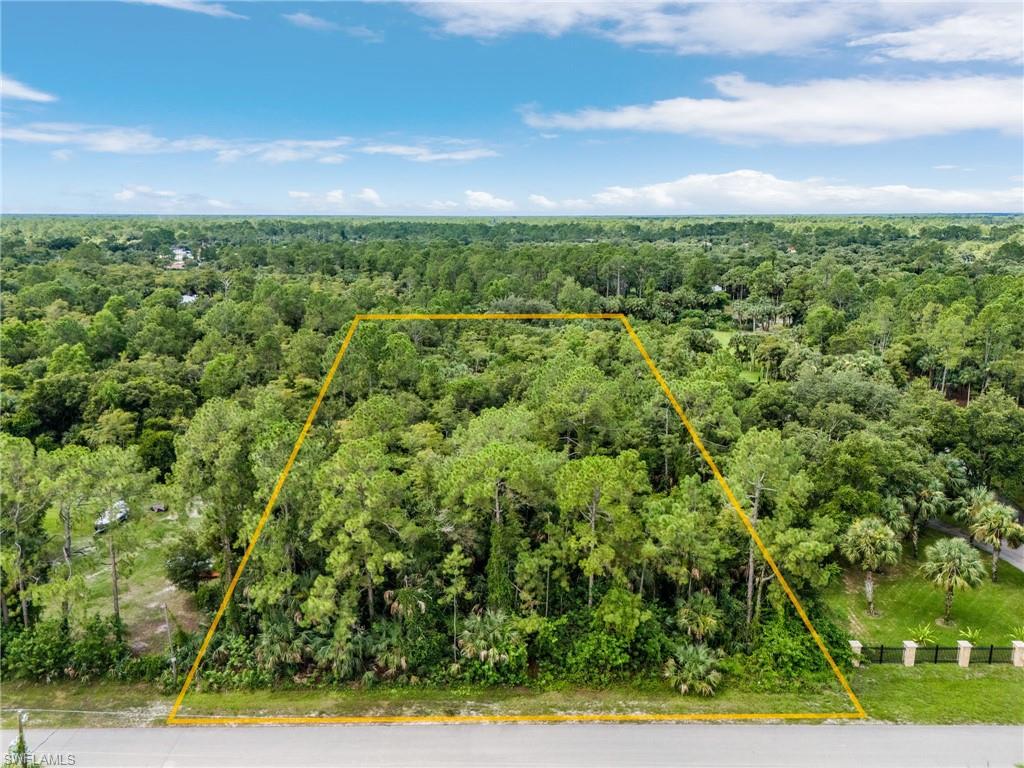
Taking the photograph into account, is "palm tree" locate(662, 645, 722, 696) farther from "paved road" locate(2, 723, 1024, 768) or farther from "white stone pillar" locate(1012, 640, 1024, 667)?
"white stone pillar" locate(1012, 640, 1024, 667)

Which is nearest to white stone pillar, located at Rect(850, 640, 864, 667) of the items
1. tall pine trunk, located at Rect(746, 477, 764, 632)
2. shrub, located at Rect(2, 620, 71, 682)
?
tall pine trunk, located at Rect(746, 477, 764, 632)

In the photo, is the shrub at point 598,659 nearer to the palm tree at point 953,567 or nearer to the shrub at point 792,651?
the shrub at point 792,651

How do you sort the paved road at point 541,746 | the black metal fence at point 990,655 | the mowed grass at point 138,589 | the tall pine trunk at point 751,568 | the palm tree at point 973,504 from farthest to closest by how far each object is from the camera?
the palm tree at point 973,504 < the mowed grass at point 138,589 < the black metal fence at point 990,655 < the tall pine trunk at point 751,568 < the paved road at point 541,746

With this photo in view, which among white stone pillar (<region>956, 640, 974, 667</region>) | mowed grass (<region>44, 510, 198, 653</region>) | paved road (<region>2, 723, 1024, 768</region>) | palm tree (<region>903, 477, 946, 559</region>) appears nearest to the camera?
paved road (<region>2, 723, 1024, 768</region>)

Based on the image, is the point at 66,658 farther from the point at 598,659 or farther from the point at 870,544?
the point at 870,544

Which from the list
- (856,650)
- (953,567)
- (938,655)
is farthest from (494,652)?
(953,567)

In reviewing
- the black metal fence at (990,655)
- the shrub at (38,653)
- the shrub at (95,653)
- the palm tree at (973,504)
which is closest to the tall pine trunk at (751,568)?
the black metal fence at (990,655)

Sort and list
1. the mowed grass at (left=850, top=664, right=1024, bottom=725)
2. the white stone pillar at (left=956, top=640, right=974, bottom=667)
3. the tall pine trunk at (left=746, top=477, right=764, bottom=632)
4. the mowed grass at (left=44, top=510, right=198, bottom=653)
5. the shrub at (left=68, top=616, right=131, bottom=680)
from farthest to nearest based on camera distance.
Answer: the mowed grass at (left=44, top=510, right=198, bottom=653)
the white stone pillar at (left=956, top=640, right=974, bottom=667)
the shrub at (left=68, top=616, right=131, bottom=680)
the tall pine trunk at (left=746, top=477, right=764, bottom=632)
the mowed grass at (left=850, top=664, right=1024, bottom=725)
